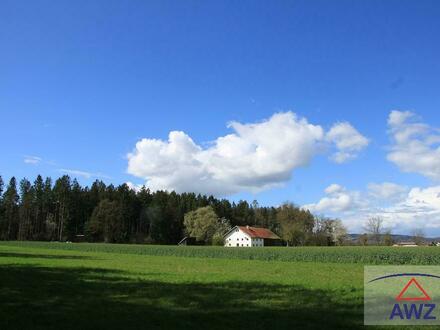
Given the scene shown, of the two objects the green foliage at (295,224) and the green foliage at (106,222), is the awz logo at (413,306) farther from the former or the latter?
the green foliage at (106,222)

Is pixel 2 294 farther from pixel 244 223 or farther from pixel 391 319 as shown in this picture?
pixel 244 223

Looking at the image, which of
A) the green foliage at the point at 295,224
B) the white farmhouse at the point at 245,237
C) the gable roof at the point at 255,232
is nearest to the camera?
the green foliage at the point at 295,224

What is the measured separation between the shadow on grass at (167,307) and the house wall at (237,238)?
11995cm

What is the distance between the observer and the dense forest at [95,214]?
13625cm

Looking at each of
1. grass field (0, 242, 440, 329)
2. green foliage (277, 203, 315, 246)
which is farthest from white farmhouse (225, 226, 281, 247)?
grass field (0, 242, 440, 329)

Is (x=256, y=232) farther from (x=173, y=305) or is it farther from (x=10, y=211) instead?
(x=173, y=305)

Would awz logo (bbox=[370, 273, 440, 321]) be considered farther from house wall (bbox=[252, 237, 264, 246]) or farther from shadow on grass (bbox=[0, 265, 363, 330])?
house wall (bbox=[252, 237, 264, 246])

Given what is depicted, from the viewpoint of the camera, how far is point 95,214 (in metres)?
133

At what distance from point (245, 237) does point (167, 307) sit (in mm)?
126812

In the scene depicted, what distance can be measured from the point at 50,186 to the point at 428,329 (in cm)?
14962

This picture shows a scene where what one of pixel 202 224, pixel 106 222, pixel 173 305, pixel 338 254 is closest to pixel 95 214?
pixel 106 222

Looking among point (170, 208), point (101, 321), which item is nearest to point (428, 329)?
point (101, 321)

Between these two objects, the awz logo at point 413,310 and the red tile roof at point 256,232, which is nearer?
the awz logo at point 413,310

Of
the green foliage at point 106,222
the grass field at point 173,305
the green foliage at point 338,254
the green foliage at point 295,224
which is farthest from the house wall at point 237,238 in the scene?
the grass field at point 173,305
